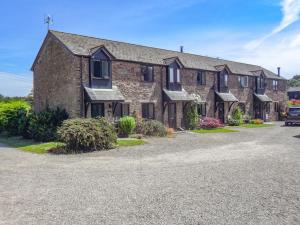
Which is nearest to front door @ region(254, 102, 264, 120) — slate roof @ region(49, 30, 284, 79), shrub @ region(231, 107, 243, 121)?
slate roof @ region(49, 30, 284, 79)

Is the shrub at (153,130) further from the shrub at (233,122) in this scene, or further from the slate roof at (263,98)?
the slate roof at (263,98)

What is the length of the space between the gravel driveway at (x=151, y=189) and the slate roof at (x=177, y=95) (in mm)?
13180

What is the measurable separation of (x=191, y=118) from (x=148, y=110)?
200 inches

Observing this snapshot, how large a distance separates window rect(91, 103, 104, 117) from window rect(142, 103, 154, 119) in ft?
15.6

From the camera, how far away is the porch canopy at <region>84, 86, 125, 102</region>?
2205 cm

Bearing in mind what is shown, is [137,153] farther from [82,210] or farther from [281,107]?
[281,107]

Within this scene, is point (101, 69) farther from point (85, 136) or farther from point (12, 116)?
point (12, 116)

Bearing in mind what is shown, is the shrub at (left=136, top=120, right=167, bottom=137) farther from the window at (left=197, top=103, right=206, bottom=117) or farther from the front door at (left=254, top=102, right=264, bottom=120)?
the front door at (left=254, top=102, right=264, bottom=120)

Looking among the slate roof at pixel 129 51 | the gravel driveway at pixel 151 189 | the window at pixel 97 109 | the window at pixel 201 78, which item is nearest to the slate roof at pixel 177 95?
the slate roof at pixel 129 51

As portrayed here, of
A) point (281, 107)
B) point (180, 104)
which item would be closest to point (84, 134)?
point (180, 104)

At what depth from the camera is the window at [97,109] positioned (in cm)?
2316

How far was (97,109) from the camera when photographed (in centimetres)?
2342

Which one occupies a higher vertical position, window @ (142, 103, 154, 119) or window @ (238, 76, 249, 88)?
window @ (238, 76, 249, 88)

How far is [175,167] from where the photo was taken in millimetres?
11953
